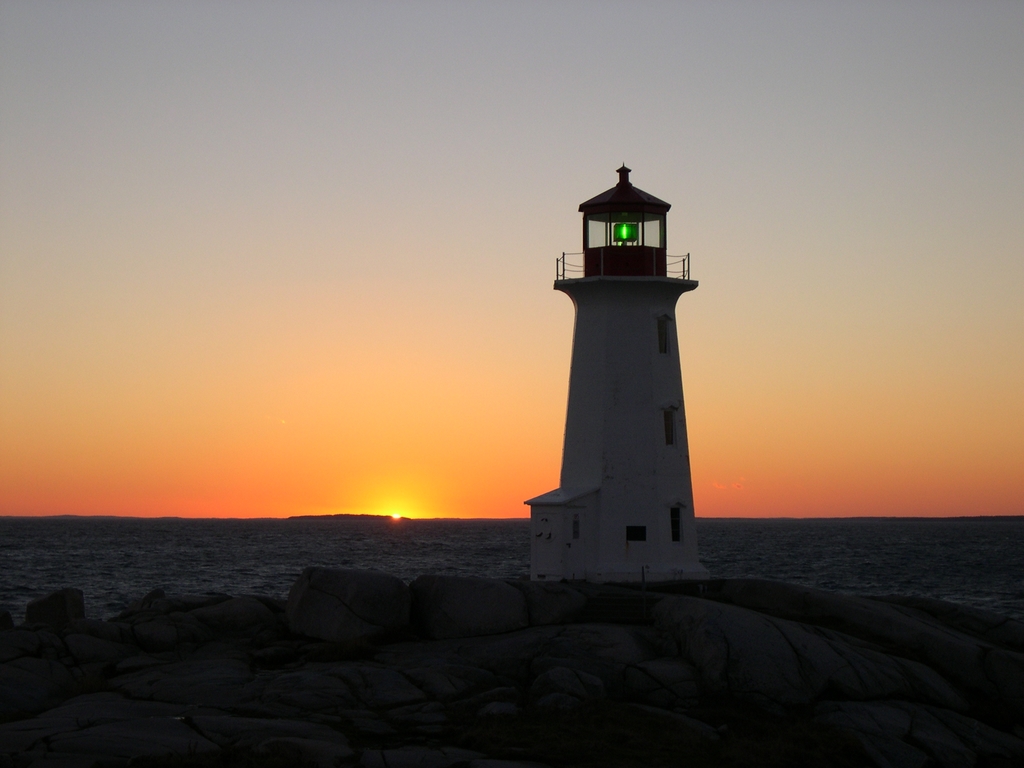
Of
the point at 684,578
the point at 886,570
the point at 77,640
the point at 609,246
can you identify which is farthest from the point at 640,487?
the point at 886,570

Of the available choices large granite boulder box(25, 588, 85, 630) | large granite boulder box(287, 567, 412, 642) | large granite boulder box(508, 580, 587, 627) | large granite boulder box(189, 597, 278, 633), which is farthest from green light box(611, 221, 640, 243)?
large granite boulder box(25, 588, 85, 630)

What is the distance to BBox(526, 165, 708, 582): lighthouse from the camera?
96.8 feet

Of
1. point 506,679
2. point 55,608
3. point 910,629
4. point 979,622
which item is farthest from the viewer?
point 55,608

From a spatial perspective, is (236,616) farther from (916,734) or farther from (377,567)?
(377,567)

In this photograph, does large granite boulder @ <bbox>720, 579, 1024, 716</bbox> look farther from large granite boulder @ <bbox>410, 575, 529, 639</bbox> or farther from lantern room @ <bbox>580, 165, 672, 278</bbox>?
lantern room @ <bbox>580, 165, 672, 278</bbox>

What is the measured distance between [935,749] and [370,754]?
386 inches

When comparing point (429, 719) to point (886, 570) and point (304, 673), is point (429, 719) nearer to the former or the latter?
point (304, 673)

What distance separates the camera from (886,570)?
80688 mm

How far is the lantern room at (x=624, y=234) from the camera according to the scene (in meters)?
30.1

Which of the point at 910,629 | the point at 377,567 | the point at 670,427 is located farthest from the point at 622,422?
the point at 377,567

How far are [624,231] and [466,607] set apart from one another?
36.1 feet

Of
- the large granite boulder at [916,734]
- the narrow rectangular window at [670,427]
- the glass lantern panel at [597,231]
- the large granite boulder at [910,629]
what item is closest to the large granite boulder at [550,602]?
the large granite boulder at [910,629]

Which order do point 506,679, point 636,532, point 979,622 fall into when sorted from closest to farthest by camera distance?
point 506,679 → point 979,622 → point 636,532

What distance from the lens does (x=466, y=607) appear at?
25047mm
